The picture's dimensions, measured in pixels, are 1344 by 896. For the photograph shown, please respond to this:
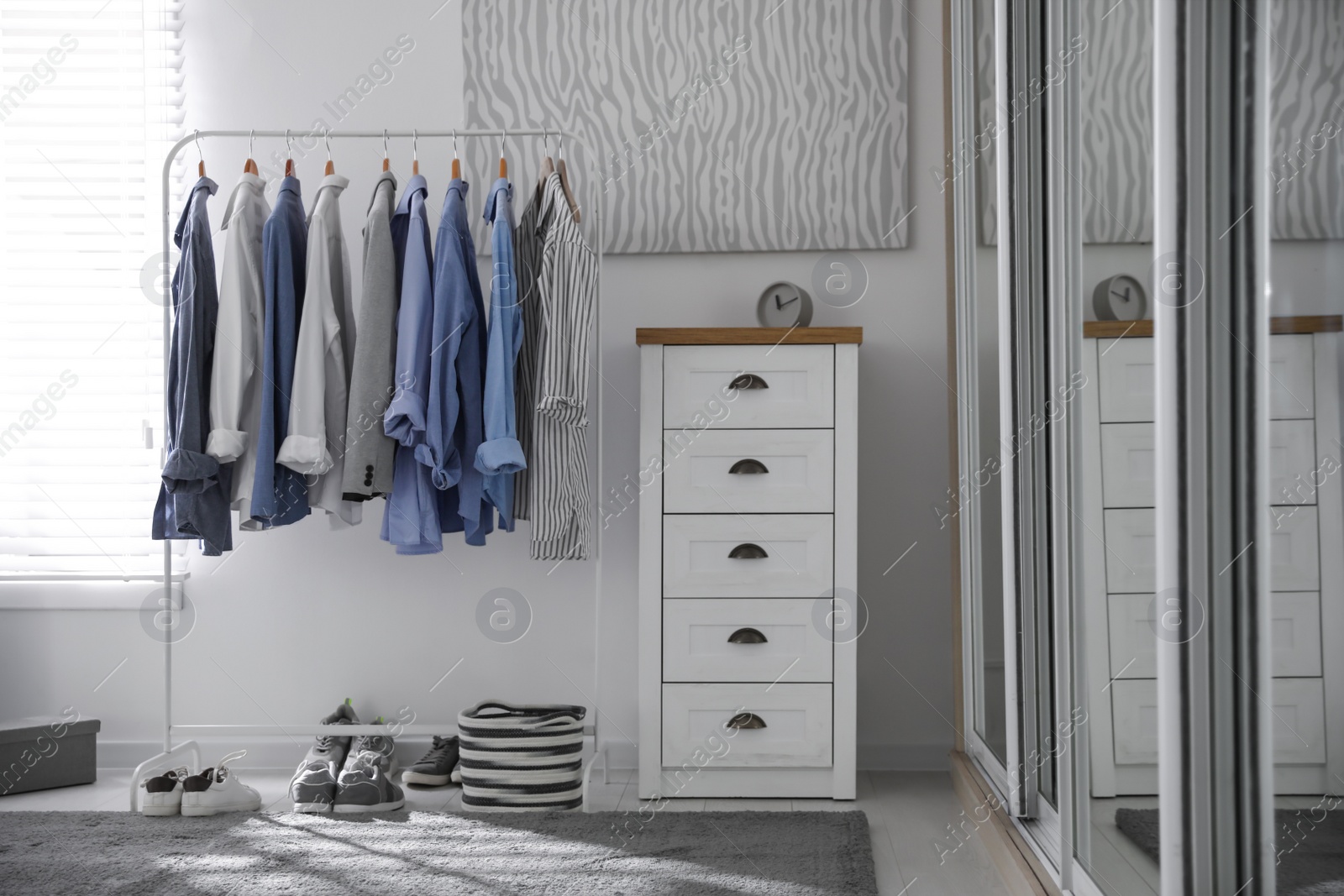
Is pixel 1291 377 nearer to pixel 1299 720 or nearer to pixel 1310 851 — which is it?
pixel 1299 720

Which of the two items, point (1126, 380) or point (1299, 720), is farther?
point (1126, 380)

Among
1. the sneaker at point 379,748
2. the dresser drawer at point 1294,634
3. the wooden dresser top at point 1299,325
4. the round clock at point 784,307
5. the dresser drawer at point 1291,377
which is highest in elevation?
the round clock at point 784,307

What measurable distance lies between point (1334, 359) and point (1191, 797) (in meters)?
0.48

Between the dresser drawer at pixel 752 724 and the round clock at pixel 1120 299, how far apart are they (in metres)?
1.15

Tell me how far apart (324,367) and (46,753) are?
1.23 meters

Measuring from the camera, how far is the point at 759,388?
7.33 ft

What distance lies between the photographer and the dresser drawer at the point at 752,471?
2.23 m

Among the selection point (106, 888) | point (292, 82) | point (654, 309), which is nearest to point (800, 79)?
point (654, 309)

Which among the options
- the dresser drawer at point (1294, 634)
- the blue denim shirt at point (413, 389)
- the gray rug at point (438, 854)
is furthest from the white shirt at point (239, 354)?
the dresser drawer at point (1294, 634)

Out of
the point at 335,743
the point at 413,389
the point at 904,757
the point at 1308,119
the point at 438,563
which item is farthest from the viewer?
the point at 438,563

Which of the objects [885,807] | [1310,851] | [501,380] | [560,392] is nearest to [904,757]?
[885,807]

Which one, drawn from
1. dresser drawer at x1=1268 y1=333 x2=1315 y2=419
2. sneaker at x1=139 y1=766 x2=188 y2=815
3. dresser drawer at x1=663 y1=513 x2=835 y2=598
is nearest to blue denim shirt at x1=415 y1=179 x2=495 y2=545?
dresser drawer at x1=663 y1=513 x2=835 y2=598

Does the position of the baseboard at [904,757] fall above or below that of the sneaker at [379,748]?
below

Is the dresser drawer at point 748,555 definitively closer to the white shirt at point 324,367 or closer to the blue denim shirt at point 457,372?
the blue denim shirt at point 457,372
